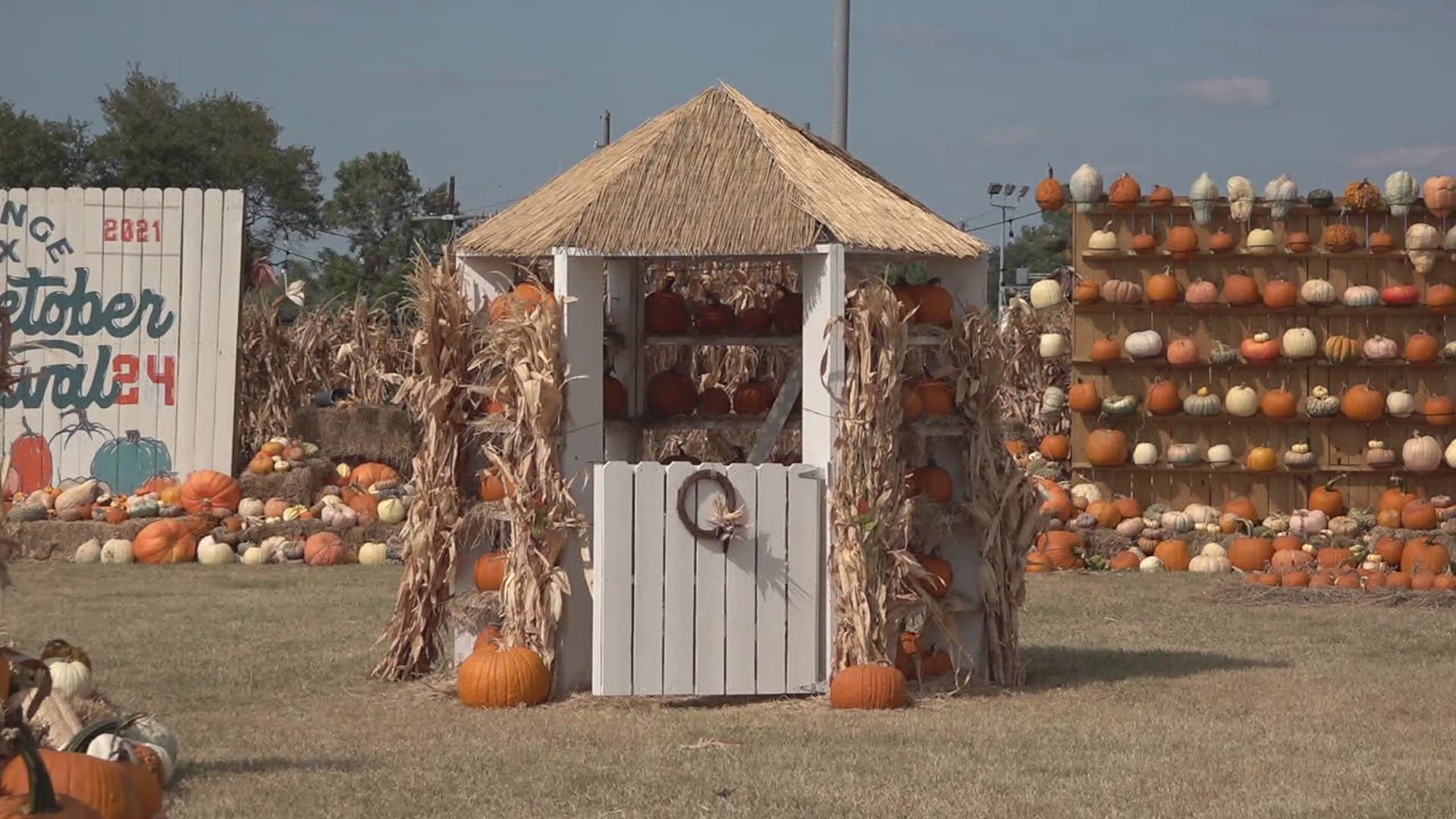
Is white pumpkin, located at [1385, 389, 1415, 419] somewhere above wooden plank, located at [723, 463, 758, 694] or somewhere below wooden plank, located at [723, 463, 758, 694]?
above

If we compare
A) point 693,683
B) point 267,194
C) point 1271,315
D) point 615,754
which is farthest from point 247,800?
point 267,194

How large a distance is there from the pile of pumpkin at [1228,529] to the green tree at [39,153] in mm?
40823

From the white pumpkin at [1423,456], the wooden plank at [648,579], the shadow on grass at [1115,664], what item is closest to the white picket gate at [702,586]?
the wooden plank at [648,579]

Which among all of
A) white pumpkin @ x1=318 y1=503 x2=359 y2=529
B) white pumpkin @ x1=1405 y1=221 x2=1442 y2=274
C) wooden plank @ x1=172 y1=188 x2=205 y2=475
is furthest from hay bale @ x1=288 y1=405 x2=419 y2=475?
white pumpkin @ x1=1405 y1=221 x2=1442 y2=274

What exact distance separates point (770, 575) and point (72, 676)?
366cm

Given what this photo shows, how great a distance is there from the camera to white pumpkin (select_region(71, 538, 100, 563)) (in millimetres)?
19156

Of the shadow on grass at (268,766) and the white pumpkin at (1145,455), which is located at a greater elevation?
the white pumpkin at (1145,455)

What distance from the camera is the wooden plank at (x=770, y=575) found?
11.0 meters

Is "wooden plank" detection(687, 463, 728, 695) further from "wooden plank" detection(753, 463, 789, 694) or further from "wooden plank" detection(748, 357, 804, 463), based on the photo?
"wooden plank" detection(748, 357, 804, 463)

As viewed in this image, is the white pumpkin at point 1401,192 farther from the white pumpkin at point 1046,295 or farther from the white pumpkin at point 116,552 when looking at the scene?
the white pumpkin at point 116,552

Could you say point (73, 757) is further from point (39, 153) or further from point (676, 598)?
point (39, 153)

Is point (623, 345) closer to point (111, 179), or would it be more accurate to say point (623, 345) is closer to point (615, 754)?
point (615, 754)

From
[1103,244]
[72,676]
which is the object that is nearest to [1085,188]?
[1103,244]

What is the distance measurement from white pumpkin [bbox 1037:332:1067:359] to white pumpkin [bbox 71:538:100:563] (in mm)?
10255
